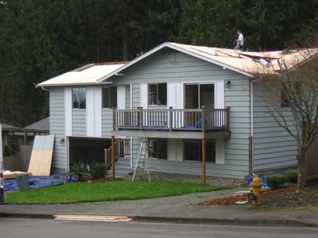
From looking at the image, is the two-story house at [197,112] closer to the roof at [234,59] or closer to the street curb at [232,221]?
the roof at [234,59]

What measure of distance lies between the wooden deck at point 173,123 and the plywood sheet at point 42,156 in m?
7.97

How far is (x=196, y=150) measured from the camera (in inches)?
973

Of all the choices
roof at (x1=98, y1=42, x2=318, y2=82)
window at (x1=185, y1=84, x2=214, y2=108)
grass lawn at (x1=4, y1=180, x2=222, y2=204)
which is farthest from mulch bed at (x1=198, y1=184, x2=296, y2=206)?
window at (x1=185, y1=84, x2=214, y2=108)

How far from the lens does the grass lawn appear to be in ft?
63.8

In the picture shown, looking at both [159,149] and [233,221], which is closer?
[233,221]

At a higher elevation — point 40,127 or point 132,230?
point 40,127

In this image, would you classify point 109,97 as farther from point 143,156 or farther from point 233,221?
point 233,221

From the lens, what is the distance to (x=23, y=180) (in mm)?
23781

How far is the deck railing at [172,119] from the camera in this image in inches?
894

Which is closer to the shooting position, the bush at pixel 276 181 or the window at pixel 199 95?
the bush at pixel 276 181

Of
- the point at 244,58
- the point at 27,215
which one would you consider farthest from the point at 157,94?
the point at 27,215

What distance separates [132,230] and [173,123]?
35.9 feet

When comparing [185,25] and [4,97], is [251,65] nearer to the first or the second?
[185,25]

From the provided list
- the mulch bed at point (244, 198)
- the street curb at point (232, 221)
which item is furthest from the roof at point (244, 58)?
the street curb at point (232, 221)
